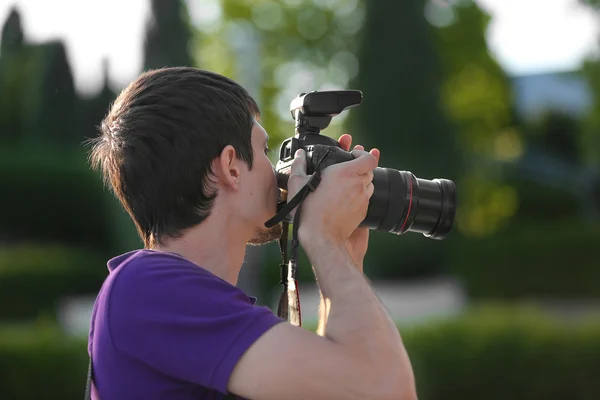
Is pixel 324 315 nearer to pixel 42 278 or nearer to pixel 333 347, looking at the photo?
pixel 333 347

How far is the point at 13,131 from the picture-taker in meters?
20.0

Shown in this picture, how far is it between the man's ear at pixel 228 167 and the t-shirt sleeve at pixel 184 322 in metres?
0.24

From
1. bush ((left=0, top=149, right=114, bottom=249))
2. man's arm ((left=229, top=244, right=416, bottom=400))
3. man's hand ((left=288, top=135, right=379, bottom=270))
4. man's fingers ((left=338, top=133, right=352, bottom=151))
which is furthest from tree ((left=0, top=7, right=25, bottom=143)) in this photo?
man's arm ((left=229, top=244, right=416, bottom=400))

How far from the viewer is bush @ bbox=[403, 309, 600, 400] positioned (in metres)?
5.07

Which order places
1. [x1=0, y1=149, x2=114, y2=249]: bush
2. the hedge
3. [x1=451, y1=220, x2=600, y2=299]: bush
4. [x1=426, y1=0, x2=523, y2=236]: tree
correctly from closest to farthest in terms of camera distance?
the hedge
[x1=451, y1=220, x2=600, y2=299]: bush
[x1=0, y1=149, x2=114, y2=249]: bush
[x1=426, y1=0, x2=523, y2=236]: tree

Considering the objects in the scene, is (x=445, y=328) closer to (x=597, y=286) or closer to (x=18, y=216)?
(x=597, y=286)

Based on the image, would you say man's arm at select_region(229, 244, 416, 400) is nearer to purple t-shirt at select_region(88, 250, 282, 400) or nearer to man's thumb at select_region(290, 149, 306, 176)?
purple t-shirt at select_region(88, 250, 282, 400)

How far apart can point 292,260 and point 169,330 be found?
0.44 meters

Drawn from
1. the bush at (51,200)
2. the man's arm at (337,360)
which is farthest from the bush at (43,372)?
the bush at (51,200)

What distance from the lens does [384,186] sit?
76.1 inches

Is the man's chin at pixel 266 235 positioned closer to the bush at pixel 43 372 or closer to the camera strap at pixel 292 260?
the camera strap at pixel 292 260

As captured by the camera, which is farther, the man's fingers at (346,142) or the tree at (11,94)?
the tree at (11,94)

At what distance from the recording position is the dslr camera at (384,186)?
6.33 feet

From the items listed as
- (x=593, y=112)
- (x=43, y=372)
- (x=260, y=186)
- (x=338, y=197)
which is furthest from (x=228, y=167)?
(x=593, y=112)
